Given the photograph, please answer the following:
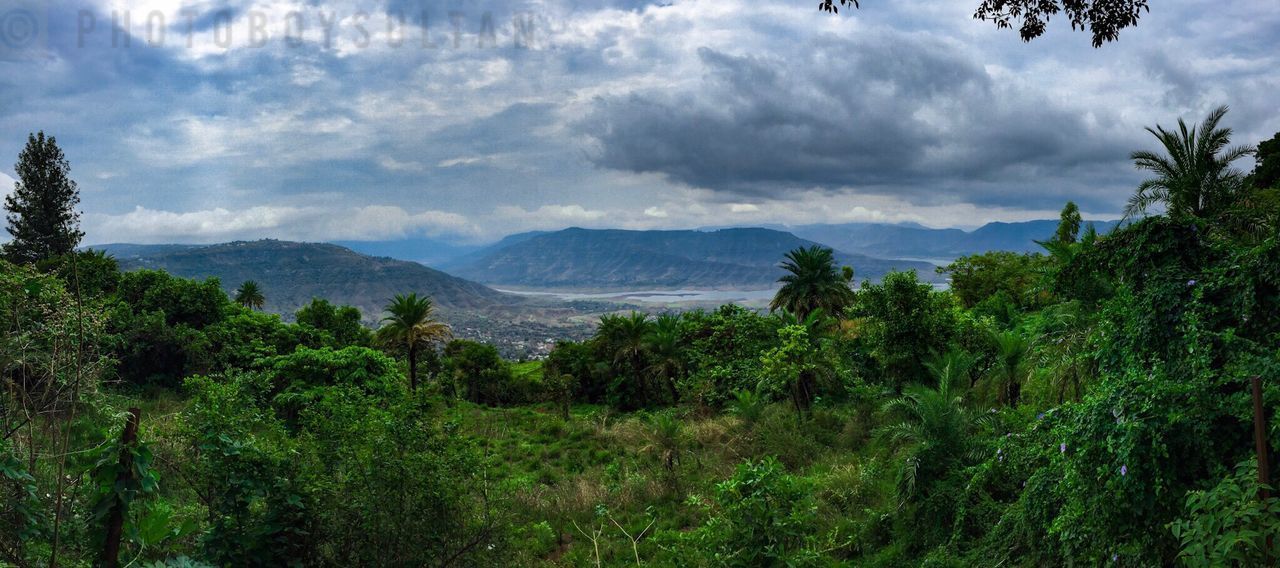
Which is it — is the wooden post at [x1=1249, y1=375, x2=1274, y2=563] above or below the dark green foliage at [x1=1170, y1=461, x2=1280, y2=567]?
above

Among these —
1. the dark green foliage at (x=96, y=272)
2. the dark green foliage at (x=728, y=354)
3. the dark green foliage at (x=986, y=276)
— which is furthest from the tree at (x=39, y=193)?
the dark green foliage at (x=986, y=276)

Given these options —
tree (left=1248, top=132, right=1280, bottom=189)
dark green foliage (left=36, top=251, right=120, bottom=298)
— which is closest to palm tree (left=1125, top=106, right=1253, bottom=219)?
tree (left=1248, top=132, right=1280, bottom=189)

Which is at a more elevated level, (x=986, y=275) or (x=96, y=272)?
(x=986, y=275)

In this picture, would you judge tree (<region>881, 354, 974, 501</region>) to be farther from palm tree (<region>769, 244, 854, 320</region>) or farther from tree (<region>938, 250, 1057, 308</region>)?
tree (<region>938, 250, 1057, 308</region>)

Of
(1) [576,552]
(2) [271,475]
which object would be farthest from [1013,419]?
(2) [271,475]

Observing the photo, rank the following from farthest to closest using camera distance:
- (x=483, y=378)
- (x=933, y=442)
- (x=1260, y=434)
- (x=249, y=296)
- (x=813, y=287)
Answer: (x=249, y=296) < (x=483, y=378) < (x=813, y=287) < (x=933, y=442) < (x=1260, y=434)

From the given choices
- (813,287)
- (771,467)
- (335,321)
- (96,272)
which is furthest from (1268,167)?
(96,272)

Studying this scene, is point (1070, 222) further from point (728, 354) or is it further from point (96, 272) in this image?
point (96, 272)
